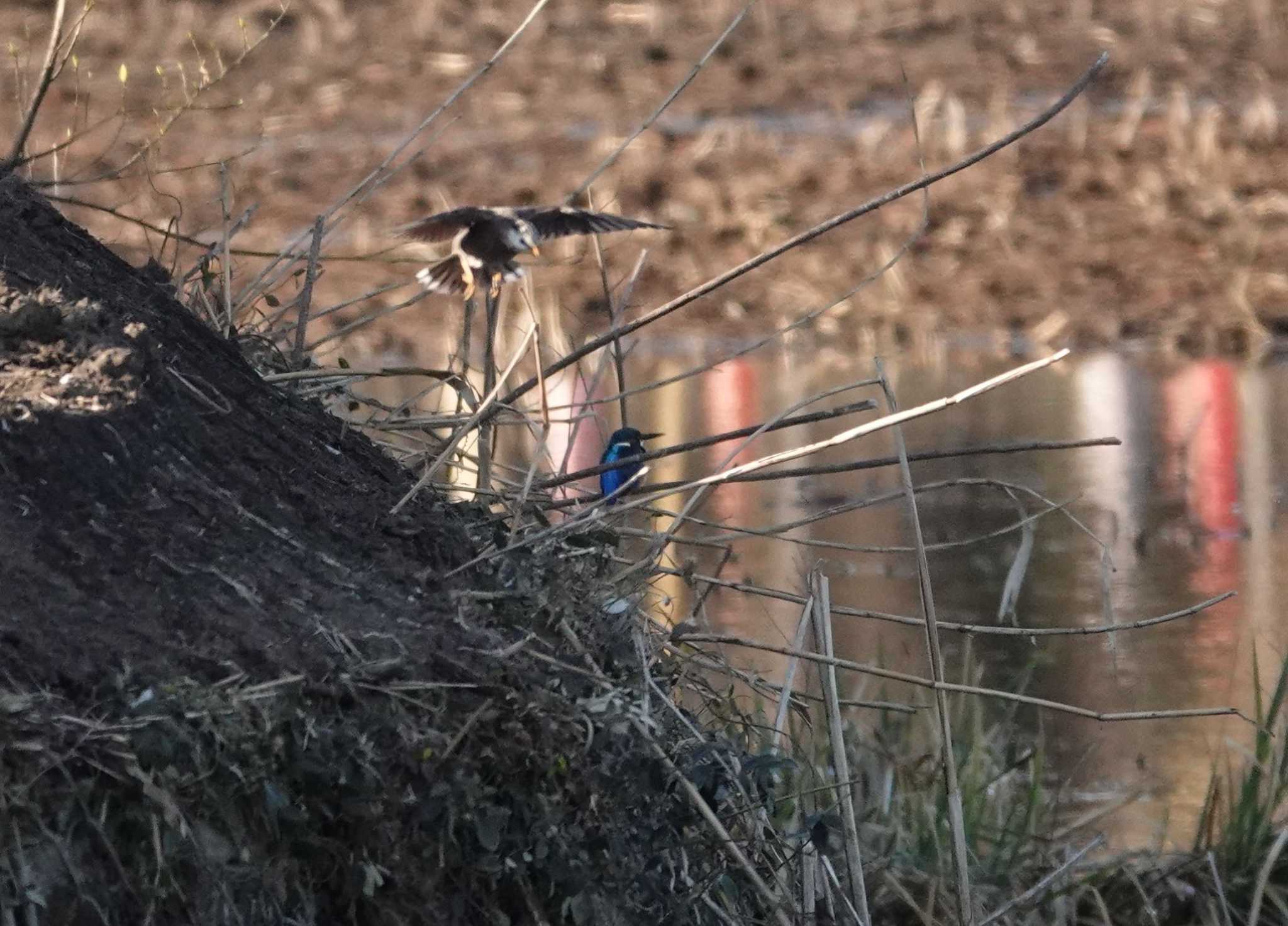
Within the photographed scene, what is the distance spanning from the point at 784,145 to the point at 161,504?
1063cm

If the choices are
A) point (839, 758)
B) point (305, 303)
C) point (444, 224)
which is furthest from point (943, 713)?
point (305, 303)

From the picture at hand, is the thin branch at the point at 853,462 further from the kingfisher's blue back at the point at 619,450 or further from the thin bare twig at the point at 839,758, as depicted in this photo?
the kingfisher's blue back at the point at 619,450

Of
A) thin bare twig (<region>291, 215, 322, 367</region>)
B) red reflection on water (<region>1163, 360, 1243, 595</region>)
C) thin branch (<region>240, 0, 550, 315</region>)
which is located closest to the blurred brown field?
red reflection on water (<region>1163, 360, 1243, 595</region>)

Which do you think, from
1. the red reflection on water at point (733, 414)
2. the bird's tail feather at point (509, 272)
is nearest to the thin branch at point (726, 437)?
the bird's tail feather at point (509, 272)

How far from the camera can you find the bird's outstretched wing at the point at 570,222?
2977 millimetres

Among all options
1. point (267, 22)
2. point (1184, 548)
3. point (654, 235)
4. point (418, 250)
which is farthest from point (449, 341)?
point (267, 22)

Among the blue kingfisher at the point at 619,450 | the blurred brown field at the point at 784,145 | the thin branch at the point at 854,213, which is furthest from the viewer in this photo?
the blurred brown field at the point at 784,145

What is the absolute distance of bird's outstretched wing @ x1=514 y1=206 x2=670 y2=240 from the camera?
298 centimetres

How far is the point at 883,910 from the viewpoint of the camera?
346cm

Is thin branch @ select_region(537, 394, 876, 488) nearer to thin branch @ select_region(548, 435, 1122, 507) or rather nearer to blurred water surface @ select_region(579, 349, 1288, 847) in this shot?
thin branch @ select_region(548, 435, 1122, 507)

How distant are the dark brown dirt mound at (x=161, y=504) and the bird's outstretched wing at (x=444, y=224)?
36cm

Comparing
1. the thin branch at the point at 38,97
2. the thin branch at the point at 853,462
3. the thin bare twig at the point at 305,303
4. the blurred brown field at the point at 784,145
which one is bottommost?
the thin branch at the point at 853,462

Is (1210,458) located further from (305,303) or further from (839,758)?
(839,758)

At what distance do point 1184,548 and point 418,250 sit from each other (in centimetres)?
316
